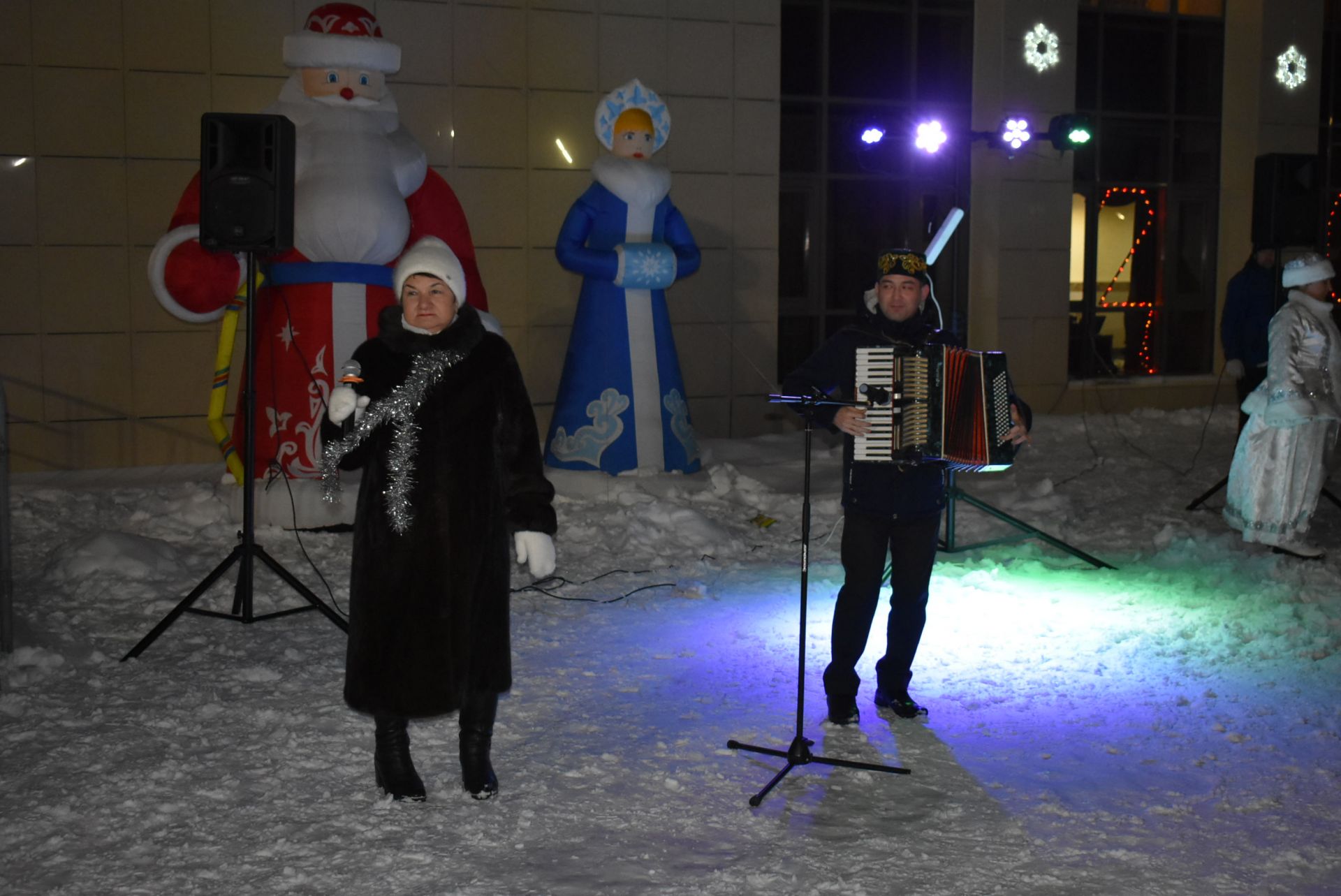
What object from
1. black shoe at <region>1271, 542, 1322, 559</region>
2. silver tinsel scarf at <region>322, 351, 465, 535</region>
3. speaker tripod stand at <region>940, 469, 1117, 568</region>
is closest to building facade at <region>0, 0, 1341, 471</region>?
speaker tripod stand at <region>940, 469, 1117, 568</region>

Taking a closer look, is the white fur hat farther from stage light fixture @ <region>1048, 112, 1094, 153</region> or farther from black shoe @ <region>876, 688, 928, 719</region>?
stage light fixture @ <region>1048, 112, 1094, 153</region>

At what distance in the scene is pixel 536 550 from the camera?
3963 millimetres

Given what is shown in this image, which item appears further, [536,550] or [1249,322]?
[1249,322]

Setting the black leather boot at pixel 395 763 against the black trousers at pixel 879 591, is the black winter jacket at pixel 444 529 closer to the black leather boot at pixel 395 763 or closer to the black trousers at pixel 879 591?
the black leather boot at pixel 395 763

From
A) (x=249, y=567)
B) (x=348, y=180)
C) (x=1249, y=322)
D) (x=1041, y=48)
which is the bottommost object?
(x=249, y=567)

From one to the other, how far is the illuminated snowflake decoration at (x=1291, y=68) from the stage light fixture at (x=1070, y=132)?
390 centimetres

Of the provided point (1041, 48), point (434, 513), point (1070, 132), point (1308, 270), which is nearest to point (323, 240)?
point (434, 513)

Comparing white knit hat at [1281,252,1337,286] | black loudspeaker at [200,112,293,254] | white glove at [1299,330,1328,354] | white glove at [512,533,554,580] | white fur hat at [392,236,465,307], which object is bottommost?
white glove at [512,533,554,580]

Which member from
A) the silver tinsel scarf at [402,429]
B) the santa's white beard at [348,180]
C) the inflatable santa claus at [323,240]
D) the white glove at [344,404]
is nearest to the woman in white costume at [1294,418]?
the inflatable santa claus at [323,240]

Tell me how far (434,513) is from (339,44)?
13.6 ft

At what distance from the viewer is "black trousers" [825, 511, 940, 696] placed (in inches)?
182

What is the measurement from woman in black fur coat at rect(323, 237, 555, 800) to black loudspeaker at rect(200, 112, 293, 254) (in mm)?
1912

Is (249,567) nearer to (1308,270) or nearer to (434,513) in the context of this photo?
(434,513)

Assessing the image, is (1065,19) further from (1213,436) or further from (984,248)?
(1213,436)
